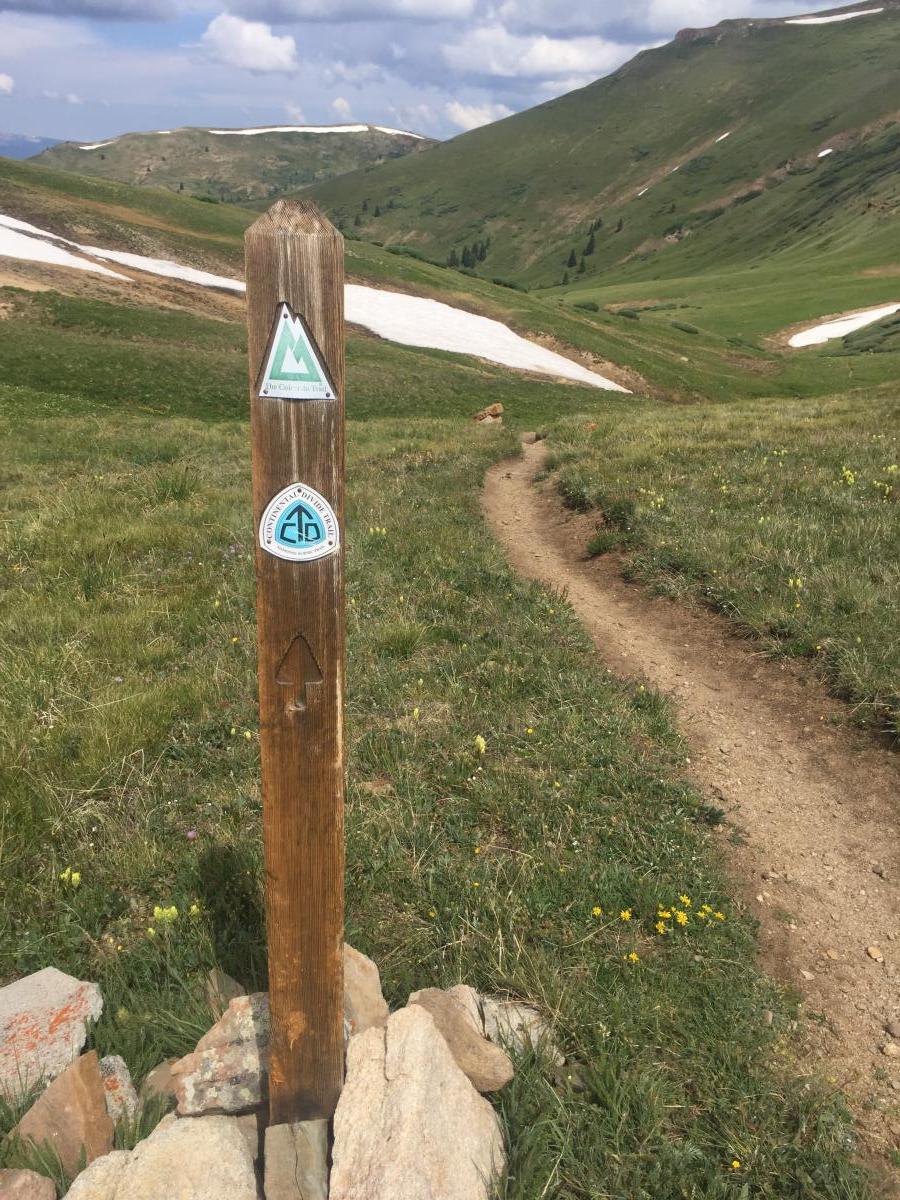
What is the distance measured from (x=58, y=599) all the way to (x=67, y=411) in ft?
60.2

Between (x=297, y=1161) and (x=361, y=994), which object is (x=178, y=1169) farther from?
(x=361, y=994)

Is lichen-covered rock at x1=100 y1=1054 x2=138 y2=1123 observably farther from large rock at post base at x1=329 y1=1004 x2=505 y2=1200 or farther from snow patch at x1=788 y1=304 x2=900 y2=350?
snow patch at x1=788 y1=304 x2=900 y2=350

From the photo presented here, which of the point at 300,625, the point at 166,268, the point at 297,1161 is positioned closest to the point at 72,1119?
the point at 297,1161

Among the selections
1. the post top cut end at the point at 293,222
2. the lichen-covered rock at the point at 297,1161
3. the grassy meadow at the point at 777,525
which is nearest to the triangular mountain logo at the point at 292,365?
the post top cut end at the point at 293,222

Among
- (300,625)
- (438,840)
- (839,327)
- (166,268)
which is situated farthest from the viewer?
(839,327)

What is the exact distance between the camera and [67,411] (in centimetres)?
2325

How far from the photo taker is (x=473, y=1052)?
10.6 feet

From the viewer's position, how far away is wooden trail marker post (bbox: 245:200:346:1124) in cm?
244

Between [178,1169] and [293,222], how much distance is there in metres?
3.37

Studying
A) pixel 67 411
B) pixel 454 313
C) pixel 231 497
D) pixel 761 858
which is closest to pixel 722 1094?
pixel 761 858

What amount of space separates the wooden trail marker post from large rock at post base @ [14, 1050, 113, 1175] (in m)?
0.67

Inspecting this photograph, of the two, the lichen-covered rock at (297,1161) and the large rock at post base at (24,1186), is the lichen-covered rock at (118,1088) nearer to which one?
the large rock at post base at (24,1186)

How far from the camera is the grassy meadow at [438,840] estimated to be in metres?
3.24

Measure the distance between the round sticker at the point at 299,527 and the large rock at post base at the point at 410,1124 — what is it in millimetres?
2059
